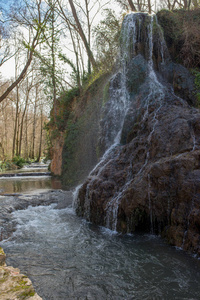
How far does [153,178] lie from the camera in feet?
14.5

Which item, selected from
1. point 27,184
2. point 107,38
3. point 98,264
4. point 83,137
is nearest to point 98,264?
point 98,264

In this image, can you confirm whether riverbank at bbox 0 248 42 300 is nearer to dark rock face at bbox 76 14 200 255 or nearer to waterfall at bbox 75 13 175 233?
dark rock face at bbox 76 14 200 255

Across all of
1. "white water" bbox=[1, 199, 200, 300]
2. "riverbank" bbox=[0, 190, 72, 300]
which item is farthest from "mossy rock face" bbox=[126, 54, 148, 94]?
"white water" bbox=[1, 199, 200, 300]

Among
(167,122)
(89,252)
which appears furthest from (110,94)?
(89,252)

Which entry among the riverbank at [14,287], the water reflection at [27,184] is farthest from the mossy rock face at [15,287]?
the water reflection at [27,184]

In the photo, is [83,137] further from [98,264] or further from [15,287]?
[15,287]

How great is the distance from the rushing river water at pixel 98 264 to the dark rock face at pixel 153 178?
0.32 meters

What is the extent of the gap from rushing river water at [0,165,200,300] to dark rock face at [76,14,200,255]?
1.03 feet

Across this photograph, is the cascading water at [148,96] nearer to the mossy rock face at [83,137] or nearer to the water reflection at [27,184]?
the mossy rock face at [83,137]

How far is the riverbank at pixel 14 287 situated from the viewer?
1.91 m

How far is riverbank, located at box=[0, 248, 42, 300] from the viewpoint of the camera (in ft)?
6.27

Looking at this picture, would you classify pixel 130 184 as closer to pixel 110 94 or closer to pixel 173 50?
pixel 110 94

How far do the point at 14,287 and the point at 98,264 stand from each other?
159 cm

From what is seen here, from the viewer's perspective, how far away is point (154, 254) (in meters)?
3.63
